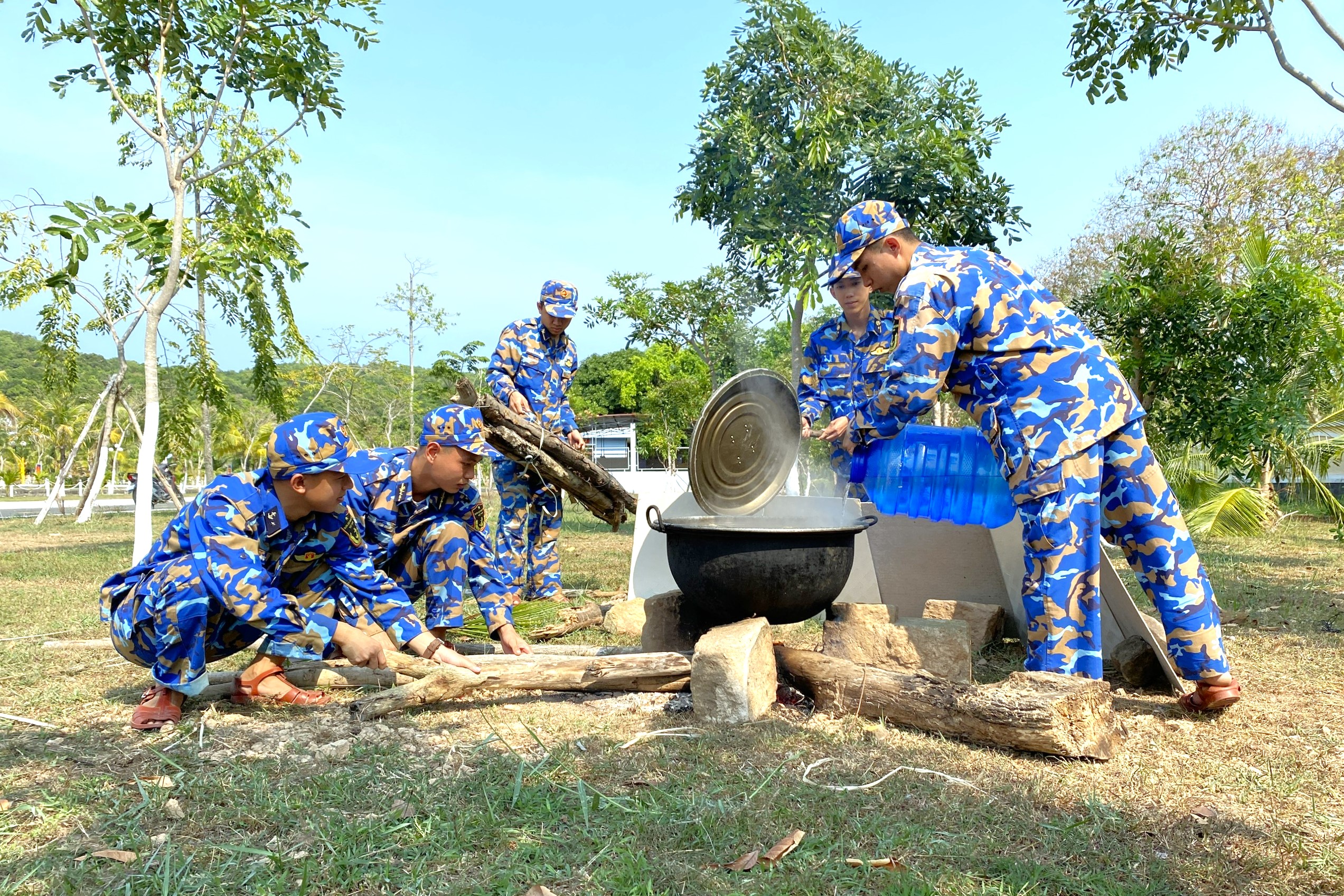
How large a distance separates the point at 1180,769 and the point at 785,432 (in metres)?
2.63

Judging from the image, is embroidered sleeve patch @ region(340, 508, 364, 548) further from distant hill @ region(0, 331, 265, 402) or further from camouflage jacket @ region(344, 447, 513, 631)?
distant hill @ region(0, 331, 265, 402)

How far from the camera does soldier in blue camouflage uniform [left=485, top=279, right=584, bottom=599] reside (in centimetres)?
648

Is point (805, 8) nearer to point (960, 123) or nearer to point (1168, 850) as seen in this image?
point (960, 123)

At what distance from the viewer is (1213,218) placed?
70.2 feet

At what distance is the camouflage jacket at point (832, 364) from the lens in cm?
564

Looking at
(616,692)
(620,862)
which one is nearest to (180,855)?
(620,862)

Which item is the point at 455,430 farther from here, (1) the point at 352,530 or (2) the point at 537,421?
(2) the point at 537,421

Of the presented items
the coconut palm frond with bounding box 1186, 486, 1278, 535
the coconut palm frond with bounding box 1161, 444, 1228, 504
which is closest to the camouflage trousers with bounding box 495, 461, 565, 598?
the coconut palm frond with bounding box 1186, 486, 1278, 535

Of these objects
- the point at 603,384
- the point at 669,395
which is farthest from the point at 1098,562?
the point at 603,384

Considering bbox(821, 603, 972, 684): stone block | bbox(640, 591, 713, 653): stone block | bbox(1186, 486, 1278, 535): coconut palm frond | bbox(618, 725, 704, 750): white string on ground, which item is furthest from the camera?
bbox(1186, 486, 1278, 535): coconut palm frond

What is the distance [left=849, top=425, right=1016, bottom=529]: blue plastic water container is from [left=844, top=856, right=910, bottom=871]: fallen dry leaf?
2.35 m

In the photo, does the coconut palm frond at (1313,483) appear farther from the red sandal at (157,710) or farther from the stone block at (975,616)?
the red sandal at (157,710)

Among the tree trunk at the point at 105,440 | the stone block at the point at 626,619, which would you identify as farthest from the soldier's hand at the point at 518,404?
the tree trunk at the point at 105,440

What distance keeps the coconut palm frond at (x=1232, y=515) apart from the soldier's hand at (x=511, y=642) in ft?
31.9
